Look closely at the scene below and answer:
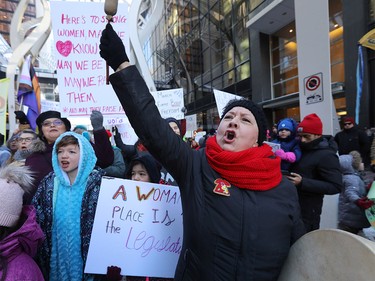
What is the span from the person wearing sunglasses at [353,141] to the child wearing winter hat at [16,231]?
20.5 ft

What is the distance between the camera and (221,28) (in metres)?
18.4

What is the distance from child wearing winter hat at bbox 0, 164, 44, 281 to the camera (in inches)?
56.6

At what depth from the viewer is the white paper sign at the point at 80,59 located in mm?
3424

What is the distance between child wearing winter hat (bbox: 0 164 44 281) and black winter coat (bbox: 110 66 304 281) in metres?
0.72

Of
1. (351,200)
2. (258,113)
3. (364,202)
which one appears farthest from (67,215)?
(351,200)

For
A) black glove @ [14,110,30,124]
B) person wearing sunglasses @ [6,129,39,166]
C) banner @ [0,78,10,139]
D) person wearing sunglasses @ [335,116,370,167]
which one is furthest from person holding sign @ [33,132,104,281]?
person wearing sunglasses @ [335,116,370,167]

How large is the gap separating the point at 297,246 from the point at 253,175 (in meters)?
0.39

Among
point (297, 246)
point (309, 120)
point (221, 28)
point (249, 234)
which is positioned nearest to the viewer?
point (249, 234)

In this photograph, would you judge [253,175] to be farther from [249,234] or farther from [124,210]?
[124,210]

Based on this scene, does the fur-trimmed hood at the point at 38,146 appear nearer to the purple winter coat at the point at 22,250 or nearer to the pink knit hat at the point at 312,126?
the purple winter coat at the point at 22,250

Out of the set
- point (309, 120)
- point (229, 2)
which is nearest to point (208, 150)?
point (309, 120)

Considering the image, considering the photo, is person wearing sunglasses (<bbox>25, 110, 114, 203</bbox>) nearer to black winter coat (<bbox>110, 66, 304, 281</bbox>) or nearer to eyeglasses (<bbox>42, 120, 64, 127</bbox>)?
eyeglasses (<bbox>42, 120, 64, 127</bbox>)

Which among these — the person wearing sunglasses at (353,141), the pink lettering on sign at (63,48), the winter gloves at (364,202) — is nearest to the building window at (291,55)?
the person wearing sunglasses at (353,141)

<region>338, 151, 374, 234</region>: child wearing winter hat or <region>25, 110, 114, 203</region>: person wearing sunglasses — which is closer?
<region>25, 110, 114, 203</region>: person wearing sunglasses
